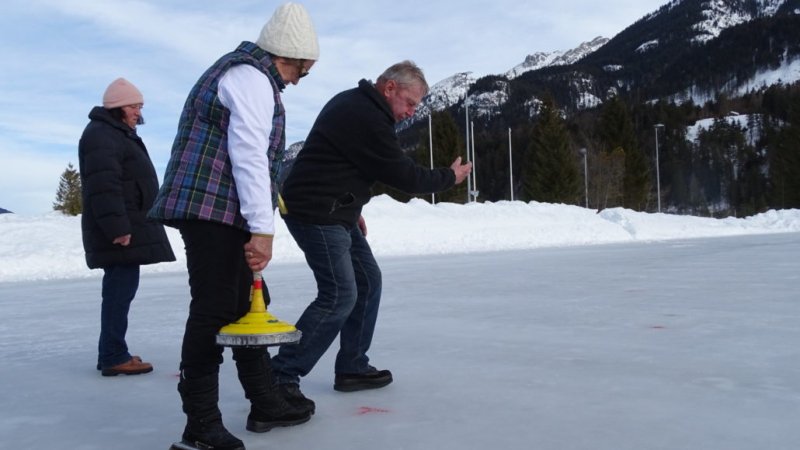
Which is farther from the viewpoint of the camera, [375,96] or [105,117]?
[105,117]

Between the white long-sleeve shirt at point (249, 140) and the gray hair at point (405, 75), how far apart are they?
33.2 inches

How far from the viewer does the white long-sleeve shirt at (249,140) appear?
219 centimetres

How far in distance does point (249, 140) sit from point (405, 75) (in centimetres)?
98

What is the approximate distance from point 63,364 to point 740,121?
358ft

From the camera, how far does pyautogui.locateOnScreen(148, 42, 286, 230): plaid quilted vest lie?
7.32 feet

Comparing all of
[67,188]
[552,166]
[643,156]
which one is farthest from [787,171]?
[67,188]

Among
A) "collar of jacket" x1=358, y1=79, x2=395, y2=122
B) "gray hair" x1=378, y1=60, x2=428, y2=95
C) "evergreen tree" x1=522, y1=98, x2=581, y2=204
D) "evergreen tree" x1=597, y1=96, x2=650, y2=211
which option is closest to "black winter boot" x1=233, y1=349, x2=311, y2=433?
"collar of jacket" x1=358, y1=79, x2=395, y2=122

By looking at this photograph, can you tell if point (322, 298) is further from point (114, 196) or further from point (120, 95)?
point (120, 95)

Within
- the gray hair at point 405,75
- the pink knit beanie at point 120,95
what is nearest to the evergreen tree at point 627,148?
the pink knit beanie at point 120,95

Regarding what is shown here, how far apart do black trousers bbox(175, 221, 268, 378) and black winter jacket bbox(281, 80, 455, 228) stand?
0.61m

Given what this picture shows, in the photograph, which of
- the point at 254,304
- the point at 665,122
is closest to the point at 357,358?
the point at 254,304

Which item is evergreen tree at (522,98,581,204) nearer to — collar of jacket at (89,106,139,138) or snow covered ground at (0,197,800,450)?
snow covered ground at (0,197,800,450)

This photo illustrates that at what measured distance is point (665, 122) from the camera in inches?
3282

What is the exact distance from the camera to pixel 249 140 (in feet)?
7.19
